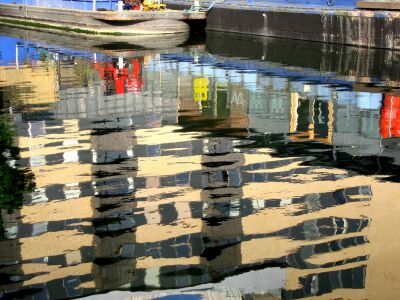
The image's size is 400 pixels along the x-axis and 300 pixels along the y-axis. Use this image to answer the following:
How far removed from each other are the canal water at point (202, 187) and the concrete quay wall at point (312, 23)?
713 centimetres

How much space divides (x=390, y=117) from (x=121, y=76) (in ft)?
31.3

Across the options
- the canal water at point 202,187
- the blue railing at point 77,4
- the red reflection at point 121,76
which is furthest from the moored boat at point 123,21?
the canal water at point 202,187

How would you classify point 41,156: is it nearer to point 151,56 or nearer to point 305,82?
point 305,82

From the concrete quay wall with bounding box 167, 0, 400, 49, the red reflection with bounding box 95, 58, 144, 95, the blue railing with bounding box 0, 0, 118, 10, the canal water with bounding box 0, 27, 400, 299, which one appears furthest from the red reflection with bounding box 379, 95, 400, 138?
the blue railing with bounding box 0, 0, 118, 10

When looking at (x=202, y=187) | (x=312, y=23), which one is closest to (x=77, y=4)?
(x=312, y=23)

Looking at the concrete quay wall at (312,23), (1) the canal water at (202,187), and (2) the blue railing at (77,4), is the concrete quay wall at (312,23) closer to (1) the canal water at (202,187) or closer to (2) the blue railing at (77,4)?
(2) the blue railing at (77,4)

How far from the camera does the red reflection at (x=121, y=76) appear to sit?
61.2ft

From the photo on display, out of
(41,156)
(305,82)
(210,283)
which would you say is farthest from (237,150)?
(305,82)

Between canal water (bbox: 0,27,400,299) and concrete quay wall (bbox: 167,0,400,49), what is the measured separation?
7.13m

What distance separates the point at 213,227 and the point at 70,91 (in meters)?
11.6

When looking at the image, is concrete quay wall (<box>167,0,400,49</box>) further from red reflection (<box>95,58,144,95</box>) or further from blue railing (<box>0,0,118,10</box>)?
red reflection (<box>95,58,144,95</box>)

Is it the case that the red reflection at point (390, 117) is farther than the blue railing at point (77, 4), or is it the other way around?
the blue railing at point (77, 4)

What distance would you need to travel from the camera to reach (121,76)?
2175 cm

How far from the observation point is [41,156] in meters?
11.9
